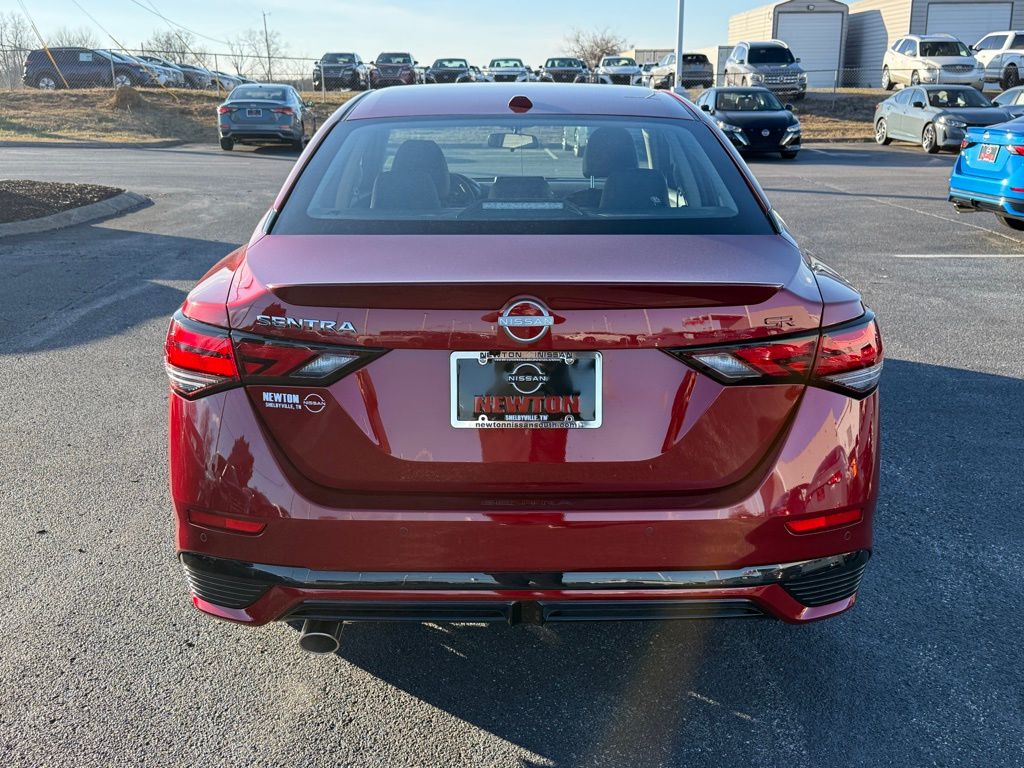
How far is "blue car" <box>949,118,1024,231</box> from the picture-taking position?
10.3 meters

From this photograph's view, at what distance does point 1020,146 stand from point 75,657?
34.1ft

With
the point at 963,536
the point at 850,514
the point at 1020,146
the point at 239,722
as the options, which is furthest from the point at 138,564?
the point at 1020,146

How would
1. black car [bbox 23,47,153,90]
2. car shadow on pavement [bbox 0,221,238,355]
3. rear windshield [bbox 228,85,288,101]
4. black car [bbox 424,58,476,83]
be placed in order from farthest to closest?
1. black car [bbox 424,58,476,83]
2. black car [bbox 23,47,153,90]
3. rear windshield [bbox 228,85,288,101]
4. car shadow on pavement [bbox 0,221,238,355]

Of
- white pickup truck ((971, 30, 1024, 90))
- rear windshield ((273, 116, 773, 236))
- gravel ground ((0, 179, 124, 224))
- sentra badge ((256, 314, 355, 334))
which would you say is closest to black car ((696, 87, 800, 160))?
gravel ground ((0, 179, 124, 224))

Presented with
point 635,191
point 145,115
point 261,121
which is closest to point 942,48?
point 261,121

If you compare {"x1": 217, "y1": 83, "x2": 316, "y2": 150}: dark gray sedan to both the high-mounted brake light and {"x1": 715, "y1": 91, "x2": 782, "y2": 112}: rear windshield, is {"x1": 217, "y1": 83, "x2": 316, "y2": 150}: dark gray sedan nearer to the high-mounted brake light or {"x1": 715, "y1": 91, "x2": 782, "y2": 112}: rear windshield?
{"x1": 715, "y1": 91, "x2": 782, "y2": 112}: rear windshield

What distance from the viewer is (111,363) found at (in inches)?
242

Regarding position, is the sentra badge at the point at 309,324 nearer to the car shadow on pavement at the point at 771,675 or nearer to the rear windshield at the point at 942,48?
the car shadow on pavement at the point at 771,675

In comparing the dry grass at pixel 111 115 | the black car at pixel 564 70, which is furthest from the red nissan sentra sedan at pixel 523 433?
the black car at pixel 564 70

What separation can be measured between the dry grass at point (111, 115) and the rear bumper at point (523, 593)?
25.5m

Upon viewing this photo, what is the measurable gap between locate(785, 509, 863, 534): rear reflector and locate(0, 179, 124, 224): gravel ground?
434 inches

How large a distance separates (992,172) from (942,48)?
26872 millimetres

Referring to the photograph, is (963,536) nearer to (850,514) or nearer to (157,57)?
(850,514)

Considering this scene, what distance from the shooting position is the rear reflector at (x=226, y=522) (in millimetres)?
2426
